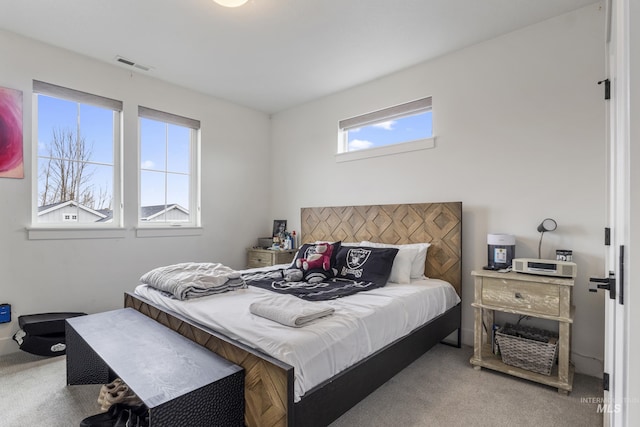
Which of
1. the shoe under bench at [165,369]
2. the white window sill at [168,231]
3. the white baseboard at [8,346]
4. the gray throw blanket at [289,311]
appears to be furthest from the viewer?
the white window sill at [168,231]

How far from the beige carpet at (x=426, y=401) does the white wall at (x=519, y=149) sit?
1.98 ft

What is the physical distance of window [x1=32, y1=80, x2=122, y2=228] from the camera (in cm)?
292

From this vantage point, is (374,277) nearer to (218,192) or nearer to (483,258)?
(483,258)

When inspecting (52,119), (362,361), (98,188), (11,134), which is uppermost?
(52,119)

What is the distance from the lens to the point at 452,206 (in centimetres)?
291

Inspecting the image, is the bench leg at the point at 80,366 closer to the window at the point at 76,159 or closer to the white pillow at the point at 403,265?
the window at the point at 76,159

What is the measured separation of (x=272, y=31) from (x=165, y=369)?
8.37 ft

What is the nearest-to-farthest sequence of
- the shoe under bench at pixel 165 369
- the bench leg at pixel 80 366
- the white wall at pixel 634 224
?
the white wall at pixel 634 224, the shoe under bench at pixel 165 369, the bench leg at pixel 80 366

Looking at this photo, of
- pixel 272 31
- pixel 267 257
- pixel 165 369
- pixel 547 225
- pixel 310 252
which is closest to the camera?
pixel 165 369

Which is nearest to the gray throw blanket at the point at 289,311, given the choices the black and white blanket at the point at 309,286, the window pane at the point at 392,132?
the black and white blanket at the point at 309,286

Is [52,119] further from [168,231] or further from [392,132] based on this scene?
[392,132]

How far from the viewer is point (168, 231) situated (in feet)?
11.9

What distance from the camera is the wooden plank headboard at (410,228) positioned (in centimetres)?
290

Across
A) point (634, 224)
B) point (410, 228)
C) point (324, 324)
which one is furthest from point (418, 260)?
point (634, 224)
